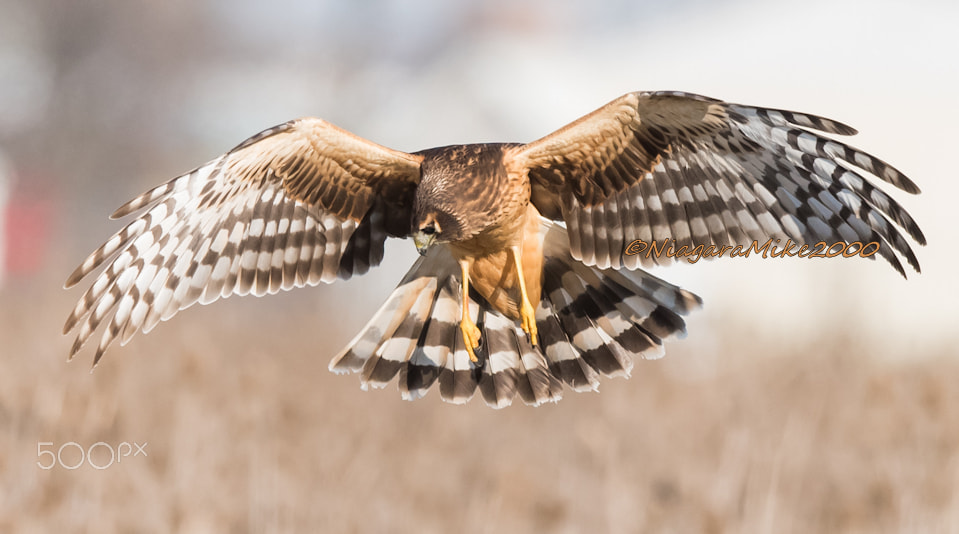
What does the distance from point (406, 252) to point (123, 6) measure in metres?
21.0

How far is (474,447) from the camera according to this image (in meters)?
7.58

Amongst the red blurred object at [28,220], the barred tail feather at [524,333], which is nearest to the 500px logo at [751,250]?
the barred tail feather at [524,333]

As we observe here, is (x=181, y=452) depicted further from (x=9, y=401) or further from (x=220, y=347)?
(x=220, y=347)

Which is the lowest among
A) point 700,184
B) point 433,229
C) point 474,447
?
point 474,447

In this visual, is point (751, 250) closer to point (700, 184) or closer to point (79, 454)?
point (700, 184)

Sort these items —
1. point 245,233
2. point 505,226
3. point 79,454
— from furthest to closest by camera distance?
1. point 79,454
2. point 245,233
3. point 505,226

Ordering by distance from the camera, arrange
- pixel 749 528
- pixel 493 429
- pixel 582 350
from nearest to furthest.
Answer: pixel 582 350
pixel 749 528
pixel 493 429

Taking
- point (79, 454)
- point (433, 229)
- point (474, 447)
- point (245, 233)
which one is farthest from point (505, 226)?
point (474, 447)

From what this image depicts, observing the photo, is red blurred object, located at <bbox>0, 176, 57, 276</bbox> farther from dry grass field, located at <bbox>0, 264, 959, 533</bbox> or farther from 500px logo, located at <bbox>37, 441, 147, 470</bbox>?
500px logo, located at <bbox>37, 441, 147, 470</bbox>

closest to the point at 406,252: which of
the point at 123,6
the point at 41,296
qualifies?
the point at 41,296

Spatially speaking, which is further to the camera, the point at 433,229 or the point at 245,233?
the point at 245,233

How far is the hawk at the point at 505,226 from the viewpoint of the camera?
291cm

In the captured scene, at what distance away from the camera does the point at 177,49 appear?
28.4 m

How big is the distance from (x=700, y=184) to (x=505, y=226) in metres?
0.83
